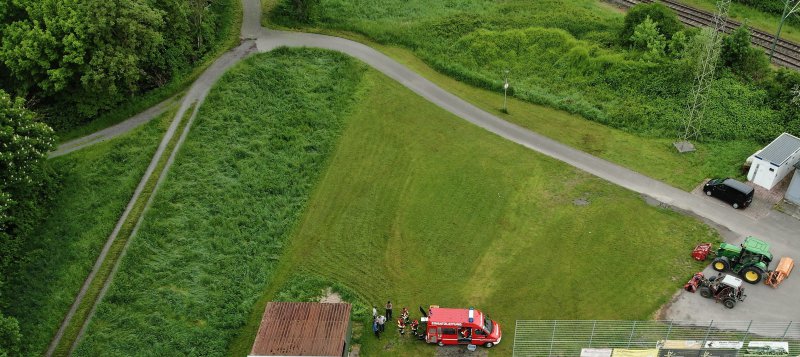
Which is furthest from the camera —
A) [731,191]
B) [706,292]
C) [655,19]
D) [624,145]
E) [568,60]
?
[655,19]

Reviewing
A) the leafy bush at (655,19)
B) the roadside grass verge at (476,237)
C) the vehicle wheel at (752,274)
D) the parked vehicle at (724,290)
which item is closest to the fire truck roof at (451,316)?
the roadside grass verge at (476,237)

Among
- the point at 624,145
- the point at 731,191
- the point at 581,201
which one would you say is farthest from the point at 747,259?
the point at 624,145

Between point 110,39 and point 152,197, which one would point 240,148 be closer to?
point 152,197

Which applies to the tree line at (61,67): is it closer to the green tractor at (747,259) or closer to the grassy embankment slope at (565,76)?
the grassy embankment slope at (565,76)

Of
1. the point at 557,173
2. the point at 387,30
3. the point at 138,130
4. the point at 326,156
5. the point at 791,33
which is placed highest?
the point at 791,33

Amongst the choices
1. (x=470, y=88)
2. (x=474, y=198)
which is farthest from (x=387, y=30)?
(x=474, y=198)

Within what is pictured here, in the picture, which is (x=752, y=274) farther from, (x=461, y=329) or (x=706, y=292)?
(x=461, y=329)

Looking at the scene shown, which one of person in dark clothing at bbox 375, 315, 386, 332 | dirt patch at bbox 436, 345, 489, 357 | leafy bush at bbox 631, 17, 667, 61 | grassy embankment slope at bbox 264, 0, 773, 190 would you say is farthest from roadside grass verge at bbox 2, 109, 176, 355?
leafy bush at bbox 631, 17, 667, 61
